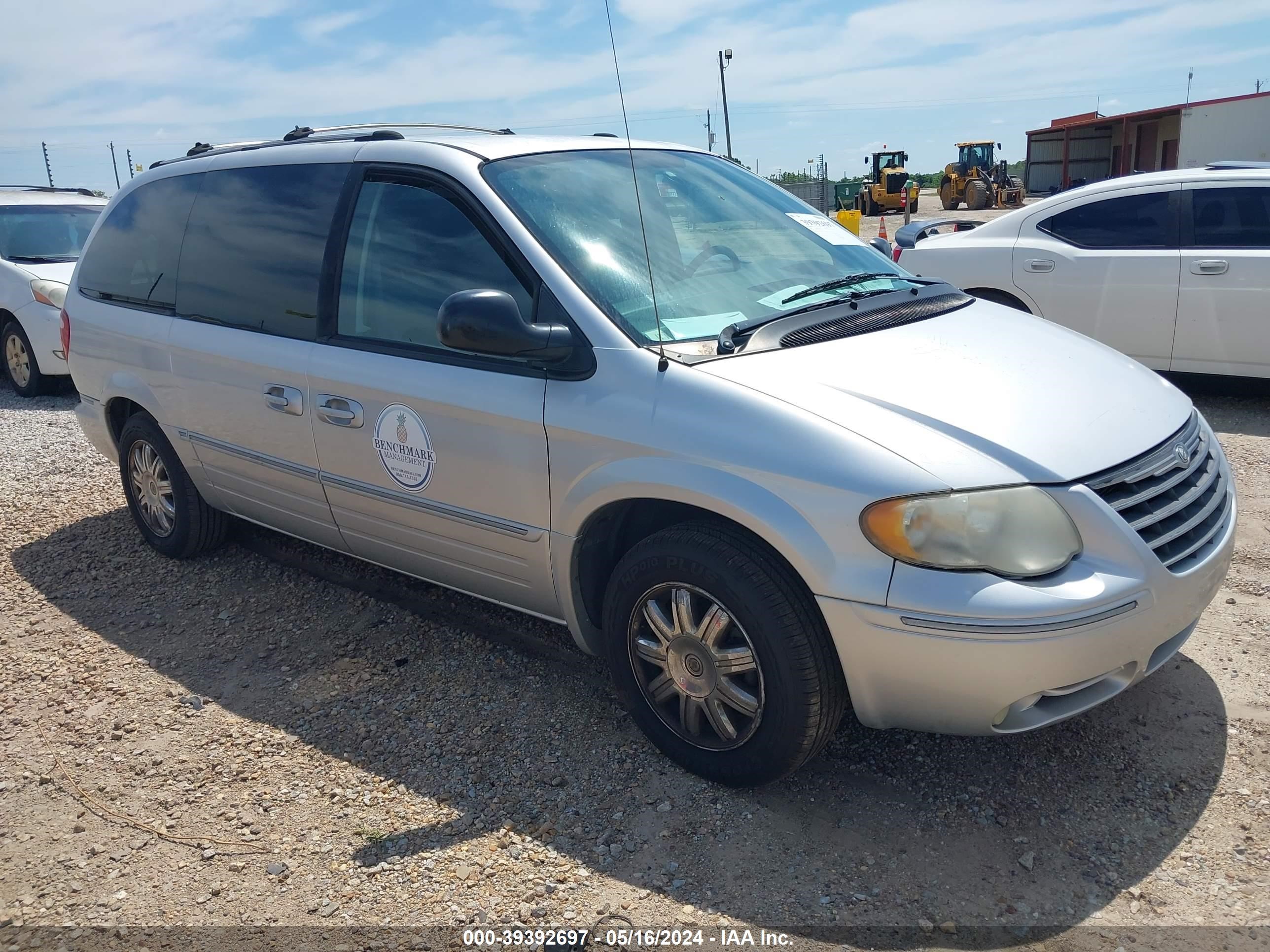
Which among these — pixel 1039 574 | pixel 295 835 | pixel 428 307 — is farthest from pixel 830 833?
pixel 428 307

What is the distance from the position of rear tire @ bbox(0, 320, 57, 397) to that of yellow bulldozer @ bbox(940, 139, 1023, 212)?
32327 millimetres

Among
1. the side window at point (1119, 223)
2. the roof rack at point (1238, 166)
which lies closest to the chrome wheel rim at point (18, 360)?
the side window at point (1119, 223)

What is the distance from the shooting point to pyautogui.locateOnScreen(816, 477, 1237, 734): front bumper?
2.37m

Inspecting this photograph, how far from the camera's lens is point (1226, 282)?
6422 millimetres

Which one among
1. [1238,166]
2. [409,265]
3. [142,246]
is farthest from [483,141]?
[1238,166]

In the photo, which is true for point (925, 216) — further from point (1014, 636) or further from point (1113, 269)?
point (1014, 636)

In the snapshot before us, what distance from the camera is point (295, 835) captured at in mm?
2869

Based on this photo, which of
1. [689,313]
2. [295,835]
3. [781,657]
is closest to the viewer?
[781,657]

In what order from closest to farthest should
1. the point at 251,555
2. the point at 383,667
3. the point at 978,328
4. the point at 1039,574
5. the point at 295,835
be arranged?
the point at 1039,574
the point at 295,835
the point at 978,328
the point at 383,667
the point at 251,555

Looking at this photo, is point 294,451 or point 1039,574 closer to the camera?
point 1039,574

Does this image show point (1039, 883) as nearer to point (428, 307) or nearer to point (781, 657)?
point (781, 657)

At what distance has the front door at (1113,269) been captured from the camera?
6676mm

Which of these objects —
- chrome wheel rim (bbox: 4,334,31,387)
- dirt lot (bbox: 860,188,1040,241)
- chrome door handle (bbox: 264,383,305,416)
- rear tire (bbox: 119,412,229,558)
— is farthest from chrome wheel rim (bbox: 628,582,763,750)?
dirt lot (bbox: 860,188,1040,241)

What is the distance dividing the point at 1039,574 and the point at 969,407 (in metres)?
0.48
